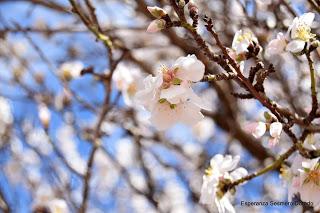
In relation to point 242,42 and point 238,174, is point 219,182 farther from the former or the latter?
point 242,42

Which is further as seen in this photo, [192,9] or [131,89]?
[131,89]

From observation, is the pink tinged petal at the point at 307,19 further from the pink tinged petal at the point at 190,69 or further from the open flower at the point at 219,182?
the open flower at the point at 219,182

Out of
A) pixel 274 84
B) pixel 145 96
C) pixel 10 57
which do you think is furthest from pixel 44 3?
pixel 145 96

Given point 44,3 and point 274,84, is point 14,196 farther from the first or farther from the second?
point 274,84

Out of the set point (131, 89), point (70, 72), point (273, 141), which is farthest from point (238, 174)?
point (70, 72)

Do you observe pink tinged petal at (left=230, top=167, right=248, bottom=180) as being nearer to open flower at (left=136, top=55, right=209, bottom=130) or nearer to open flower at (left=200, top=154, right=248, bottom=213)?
open flower at (left=200, top=154, right=248, bottom=213)

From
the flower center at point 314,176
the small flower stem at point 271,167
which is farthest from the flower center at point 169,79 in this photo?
the flower center at point 314,176
